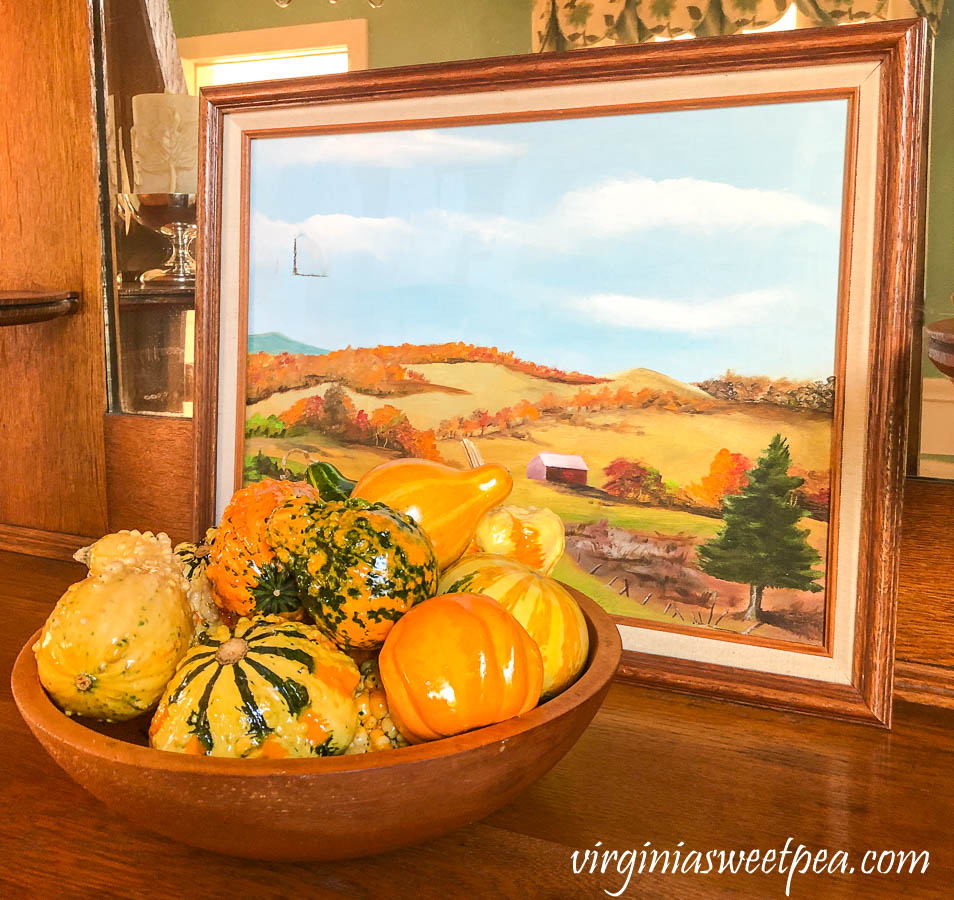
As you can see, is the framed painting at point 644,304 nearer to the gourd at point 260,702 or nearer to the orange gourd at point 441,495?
the orange gourd at point 441,495

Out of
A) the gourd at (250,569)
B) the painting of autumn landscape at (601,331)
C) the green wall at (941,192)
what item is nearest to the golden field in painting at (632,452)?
the painting of autumn landscape at (601,331)

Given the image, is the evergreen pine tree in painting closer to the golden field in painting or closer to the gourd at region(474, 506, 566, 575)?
the golden field in painting

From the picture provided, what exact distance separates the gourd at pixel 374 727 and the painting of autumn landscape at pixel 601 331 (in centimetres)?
35

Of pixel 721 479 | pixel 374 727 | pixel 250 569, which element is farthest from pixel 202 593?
pixel 721 479

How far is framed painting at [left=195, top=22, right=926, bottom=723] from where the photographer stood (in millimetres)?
709

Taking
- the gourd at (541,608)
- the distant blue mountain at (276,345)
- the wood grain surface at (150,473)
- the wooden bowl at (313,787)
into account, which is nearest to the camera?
the wooden bowl at (313,787)

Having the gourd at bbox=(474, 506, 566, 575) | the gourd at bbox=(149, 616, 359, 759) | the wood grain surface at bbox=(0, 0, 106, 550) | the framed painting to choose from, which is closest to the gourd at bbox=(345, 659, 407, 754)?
the gourd at bbox=(149, 616, 359, 759)

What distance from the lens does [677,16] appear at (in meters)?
0.80

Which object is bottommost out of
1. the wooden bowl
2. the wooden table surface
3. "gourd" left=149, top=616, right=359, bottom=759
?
the wooden table surface

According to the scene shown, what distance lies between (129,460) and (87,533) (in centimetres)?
13

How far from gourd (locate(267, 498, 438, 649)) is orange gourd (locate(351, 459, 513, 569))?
0.09m

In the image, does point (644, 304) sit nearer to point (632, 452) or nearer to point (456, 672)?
point (632, 452)

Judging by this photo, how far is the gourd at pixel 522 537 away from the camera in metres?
0.73

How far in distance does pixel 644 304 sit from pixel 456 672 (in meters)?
0.43
